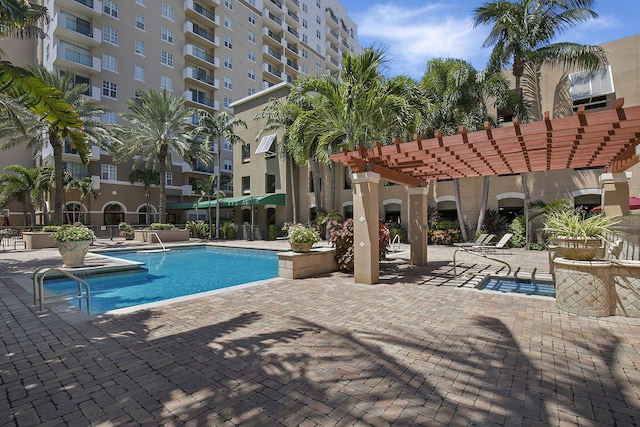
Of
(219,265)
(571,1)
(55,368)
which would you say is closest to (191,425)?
(55,368)

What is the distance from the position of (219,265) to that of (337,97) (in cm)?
893

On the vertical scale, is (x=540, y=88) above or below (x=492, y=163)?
above

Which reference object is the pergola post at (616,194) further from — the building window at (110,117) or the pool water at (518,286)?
the building window at (110,117)

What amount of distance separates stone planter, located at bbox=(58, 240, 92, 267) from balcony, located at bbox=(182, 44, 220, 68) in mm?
34998

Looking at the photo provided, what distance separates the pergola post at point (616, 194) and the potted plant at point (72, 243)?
49.4 feet

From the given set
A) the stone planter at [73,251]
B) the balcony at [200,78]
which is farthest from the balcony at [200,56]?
the stone planter at [73,251]

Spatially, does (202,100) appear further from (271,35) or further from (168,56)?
(271,35)

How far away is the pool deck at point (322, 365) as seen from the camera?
2785mm

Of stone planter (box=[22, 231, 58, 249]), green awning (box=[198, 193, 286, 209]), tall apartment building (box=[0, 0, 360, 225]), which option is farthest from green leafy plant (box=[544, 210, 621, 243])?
tall apartment building (box=[0, 0, 360, 225])

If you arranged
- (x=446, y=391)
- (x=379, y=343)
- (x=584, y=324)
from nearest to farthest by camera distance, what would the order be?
1. (x=446, y=391)
2. (x=379, y=343)
3. (x=584, y=324)

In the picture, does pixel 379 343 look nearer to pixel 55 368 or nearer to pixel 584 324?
pixel 584 324

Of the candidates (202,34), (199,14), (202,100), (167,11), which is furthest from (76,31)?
(202,34)

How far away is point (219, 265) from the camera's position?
47.3ft

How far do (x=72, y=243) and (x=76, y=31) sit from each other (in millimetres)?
30639
